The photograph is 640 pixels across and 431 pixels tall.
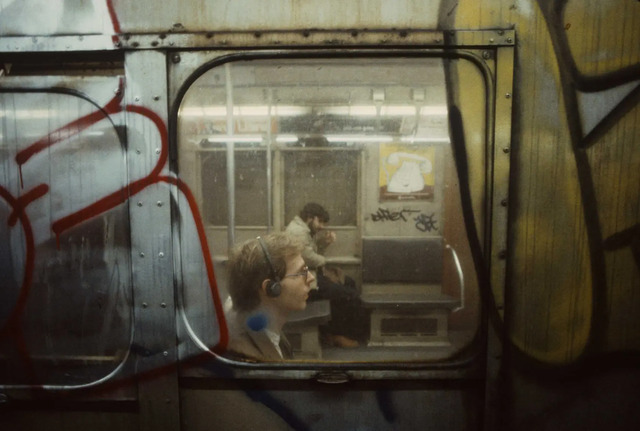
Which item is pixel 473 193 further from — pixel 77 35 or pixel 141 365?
pixel 77 35

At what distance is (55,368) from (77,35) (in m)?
1.31

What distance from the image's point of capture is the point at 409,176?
5.08 feet

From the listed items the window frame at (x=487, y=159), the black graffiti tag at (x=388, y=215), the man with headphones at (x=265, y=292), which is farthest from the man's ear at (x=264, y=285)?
the black graffiti tag at (x=388, y=215)

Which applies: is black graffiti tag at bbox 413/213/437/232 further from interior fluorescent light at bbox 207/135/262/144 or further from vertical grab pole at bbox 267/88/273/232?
interior fluorescent light at bbox 207/135/262/144

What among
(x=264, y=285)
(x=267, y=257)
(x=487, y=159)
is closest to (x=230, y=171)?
(x=267, y=257)

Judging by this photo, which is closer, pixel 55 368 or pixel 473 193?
pixel 473 193

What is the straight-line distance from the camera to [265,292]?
1.65 metres

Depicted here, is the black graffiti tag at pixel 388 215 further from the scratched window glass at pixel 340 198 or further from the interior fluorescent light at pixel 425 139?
the interior fluorescent light at pixel 425 139

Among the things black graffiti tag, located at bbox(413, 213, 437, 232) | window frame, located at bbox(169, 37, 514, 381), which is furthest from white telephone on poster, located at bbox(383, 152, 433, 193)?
window frame, located at bbox(169, 37, 514, 381)

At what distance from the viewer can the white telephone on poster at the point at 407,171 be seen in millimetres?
1542

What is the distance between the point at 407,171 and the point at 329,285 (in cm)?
53

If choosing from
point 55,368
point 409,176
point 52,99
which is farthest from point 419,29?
point 55,368

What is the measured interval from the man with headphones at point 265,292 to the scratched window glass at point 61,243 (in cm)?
43

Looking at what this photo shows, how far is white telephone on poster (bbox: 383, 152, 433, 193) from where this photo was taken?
1542 millimetres
